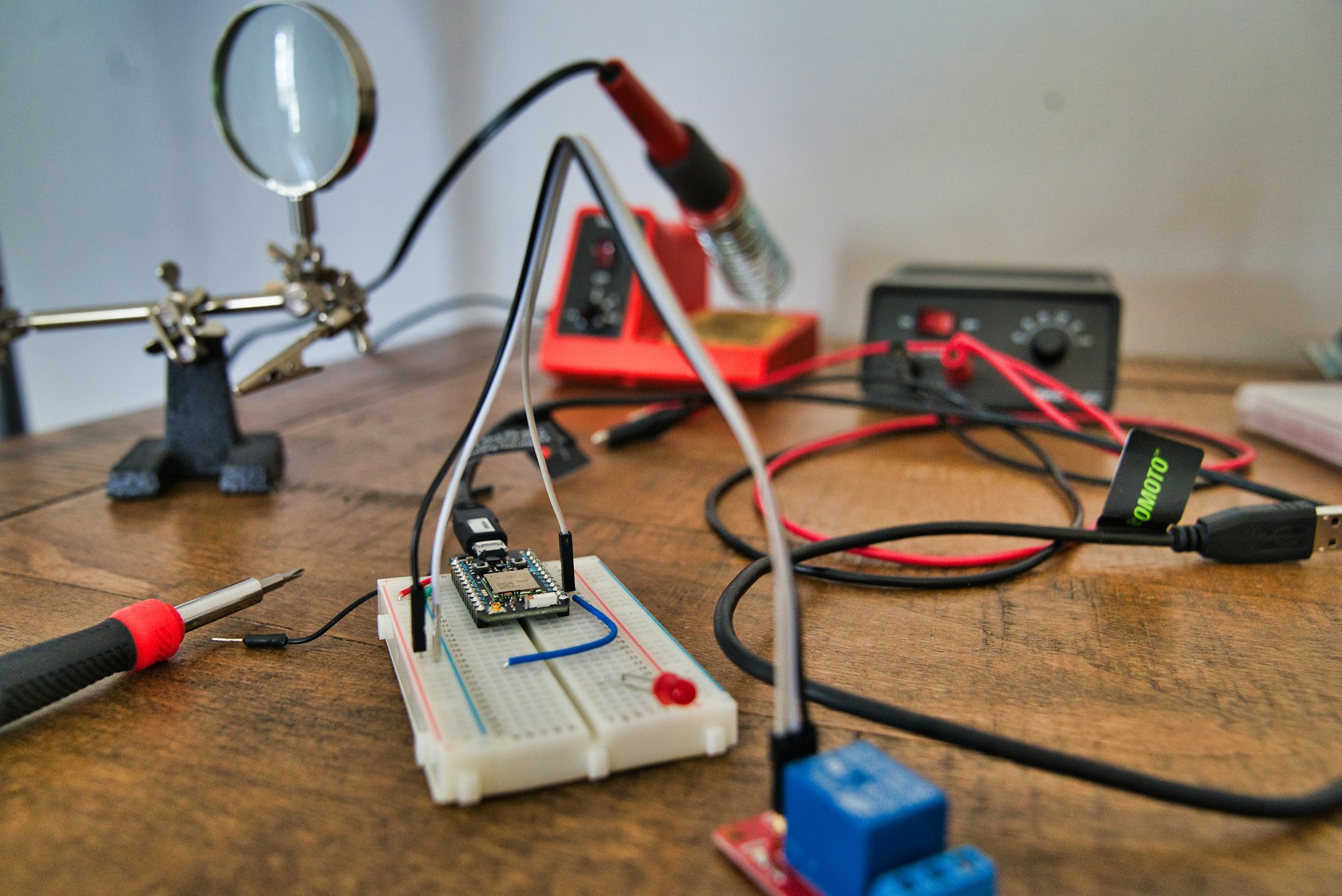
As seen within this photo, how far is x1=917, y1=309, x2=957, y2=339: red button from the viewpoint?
859mm

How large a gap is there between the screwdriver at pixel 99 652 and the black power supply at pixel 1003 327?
0.58 meters

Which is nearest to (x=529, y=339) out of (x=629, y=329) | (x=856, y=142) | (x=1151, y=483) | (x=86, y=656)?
(x=86, y=656)

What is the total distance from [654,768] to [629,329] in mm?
614

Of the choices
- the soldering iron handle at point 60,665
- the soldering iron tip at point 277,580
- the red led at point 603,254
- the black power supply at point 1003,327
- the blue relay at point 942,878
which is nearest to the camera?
the blue relay at point 942,878

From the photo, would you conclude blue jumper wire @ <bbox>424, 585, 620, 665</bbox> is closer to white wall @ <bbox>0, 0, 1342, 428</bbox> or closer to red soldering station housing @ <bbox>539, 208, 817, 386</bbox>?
red soldering station housing @ <bbox>539, 208, 817, 386</bbox>

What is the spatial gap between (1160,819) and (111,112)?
4.15ft

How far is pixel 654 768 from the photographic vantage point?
12.5 inches

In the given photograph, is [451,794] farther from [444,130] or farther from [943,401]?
[444,130]

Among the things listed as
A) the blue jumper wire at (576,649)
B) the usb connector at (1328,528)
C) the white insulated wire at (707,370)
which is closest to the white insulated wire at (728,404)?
the white insulated wire at (707,370)

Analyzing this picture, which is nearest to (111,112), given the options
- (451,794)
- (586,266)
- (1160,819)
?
(586,266)

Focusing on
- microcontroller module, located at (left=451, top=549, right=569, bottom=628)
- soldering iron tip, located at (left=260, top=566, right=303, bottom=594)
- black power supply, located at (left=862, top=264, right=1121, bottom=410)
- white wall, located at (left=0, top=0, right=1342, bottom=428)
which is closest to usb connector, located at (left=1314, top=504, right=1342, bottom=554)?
black power supply, located at (left=862, top=264, right=1121, bottom=410)

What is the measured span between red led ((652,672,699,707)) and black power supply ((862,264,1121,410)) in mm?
523

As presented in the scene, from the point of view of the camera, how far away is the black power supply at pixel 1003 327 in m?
0.81

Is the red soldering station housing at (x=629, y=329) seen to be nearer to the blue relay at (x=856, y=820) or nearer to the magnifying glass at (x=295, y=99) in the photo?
the magnifying glass at (x=295, y=99)
